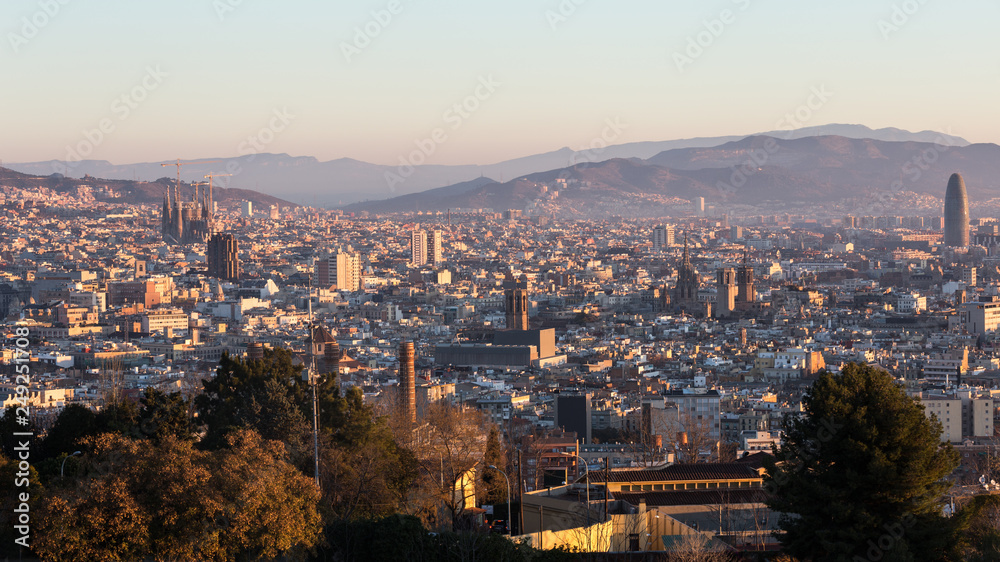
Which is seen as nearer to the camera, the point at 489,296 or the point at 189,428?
the point at 189,428

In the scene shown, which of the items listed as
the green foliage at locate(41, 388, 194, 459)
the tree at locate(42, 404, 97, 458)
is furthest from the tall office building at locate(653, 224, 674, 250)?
the tree at locate(42, 404, 97, 458)

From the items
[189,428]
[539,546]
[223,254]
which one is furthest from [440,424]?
[223,254]

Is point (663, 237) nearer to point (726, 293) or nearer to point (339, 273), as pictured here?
point (339, 273)

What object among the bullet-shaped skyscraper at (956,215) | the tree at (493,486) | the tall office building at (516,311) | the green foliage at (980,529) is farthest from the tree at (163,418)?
the bullet-shaped skyscraper at (956,215)

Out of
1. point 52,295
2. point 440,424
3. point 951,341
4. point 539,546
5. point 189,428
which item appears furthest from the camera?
point 52,295

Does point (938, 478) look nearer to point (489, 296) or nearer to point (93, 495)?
point (93, 495)

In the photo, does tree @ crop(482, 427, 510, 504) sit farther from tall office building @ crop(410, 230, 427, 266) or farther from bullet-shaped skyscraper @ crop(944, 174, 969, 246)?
bullet-shaped skyscraper @ crop(944, 174, 969, 246)

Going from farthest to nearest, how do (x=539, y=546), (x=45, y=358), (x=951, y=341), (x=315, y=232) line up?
(x=315, y=232)
(x=951, y=341)
(x=45, y=358)
(x=539, y=546)
